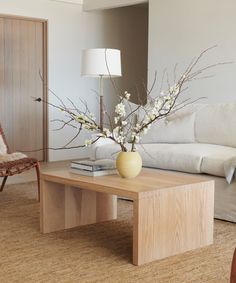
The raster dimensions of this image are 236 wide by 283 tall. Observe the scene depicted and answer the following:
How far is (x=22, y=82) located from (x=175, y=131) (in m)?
2.64

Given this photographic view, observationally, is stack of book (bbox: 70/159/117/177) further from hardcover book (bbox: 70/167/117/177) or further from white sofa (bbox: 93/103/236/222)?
white sofa (bbox: 93/103/236/222)

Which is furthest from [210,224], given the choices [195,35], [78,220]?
[195,35]

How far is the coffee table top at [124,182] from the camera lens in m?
2.74

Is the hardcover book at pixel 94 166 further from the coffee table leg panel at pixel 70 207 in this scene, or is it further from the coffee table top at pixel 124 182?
the coffee table leg panel at pixel 70 207

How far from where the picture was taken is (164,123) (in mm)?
4602

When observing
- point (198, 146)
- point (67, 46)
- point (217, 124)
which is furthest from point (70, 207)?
point (67, 46)

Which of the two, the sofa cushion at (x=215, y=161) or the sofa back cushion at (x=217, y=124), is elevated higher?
the sofa back cushion at (x=217, y=124)

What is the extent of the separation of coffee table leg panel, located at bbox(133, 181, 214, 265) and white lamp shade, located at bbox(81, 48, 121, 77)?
1.99 metres

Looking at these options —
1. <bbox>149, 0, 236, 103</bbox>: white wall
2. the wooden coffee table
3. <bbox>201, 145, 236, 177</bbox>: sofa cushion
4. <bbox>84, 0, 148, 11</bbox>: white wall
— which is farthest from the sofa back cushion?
<bbox>84, 0, 148, 11</bbox>: white wall

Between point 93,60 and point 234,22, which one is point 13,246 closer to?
point 93,60

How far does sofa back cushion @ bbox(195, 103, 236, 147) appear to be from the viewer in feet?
14.0

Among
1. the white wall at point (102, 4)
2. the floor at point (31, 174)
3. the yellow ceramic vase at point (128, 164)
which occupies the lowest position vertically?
the floor at point (31, 174)

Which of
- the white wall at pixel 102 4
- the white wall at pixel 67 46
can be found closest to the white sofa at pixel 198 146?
the white wall at pixel 67 46

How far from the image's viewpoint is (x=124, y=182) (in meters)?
2.95
